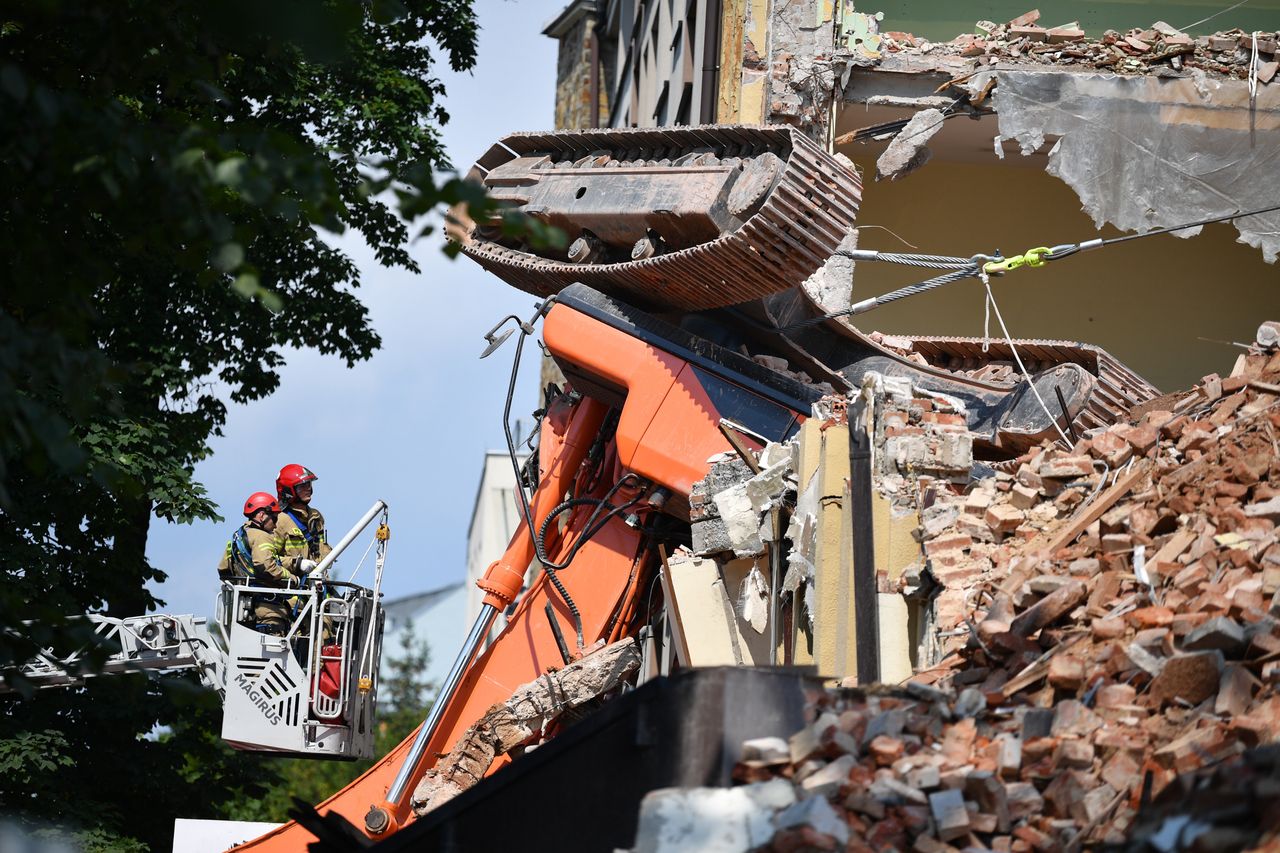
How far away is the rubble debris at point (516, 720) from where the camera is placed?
28.9 ft

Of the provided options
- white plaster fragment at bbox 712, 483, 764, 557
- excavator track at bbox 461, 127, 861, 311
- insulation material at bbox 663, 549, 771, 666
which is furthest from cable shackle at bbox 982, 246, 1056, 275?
insulation material at bbox 663, 549, 771, 666

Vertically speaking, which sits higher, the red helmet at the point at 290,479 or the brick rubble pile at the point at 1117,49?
the brick rubble pile at the point at 1117,49

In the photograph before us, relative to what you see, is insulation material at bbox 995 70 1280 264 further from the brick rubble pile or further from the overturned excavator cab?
the overturned excavator cab

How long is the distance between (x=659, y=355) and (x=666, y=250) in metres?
0.61

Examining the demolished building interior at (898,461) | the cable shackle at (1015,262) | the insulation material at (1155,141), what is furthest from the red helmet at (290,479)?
the insulation material at (1155,141)

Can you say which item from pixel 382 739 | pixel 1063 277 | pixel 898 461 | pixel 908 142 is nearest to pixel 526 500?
pixel 898 461

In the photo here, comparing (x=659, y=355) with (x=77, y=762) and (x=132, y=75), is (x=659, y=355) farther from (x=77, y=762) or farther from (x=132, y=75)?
(x=77, y=762)

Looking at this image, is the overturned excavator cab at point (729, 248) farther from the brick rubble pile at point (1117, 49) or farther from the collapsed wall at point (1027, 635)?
the brick rubble pile at point (1117, 49)

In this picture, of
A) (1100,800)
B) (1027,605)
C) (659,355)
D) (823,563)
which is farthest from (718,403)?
(1100,800)

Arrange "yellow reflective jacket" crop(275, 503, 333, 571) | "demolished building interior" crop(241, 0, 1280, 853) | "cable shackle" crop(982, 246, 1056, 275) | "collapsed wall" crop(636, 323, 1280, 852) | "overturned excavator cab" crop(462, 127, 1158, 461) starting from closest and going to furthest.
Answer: "collapsed wall" crop(636, 323, 1280, 852)
"demolished building interior" crop(241, 0, 1280, 853)
"overturned excavator cab" crop(462, 127, 1158, 461)
"cable shackle" crop(982, 246, 1056, 275)
"yellow reflective jacket" crop(275, 503, 333, 571)

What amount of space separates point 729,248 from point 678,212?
0.39 m

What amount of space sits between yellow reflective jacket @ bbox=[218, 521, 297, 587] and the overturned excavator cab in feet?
7.03

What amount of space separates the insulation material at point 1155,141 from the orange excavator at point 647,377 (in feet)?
11.3

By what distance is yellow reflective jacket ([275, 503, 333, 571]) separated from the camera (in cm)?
1009
